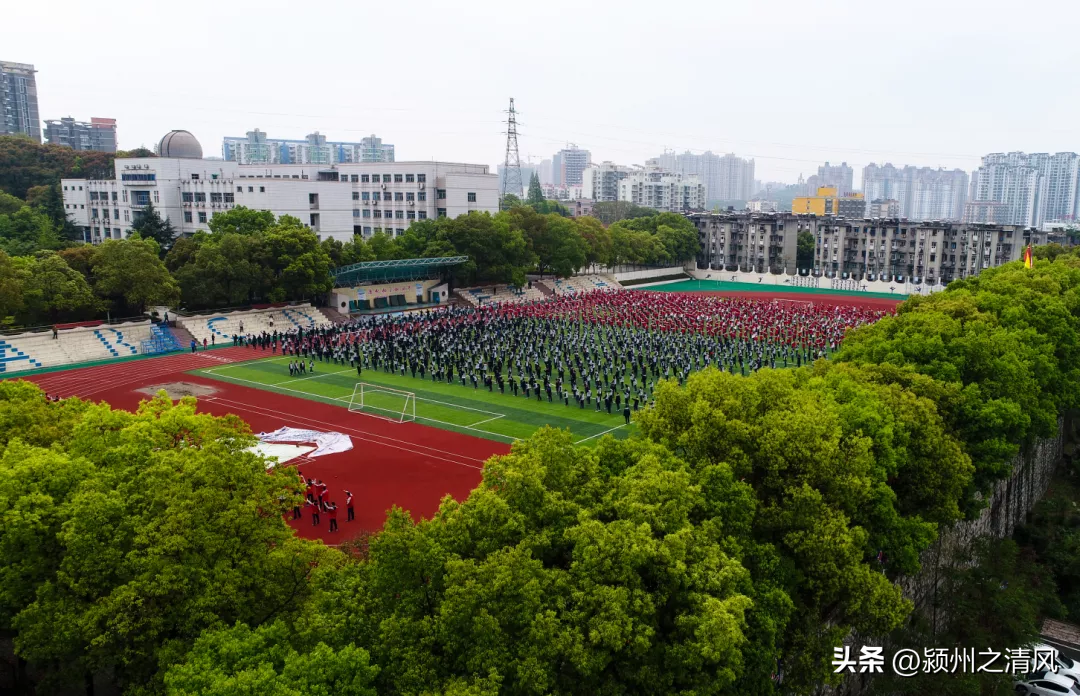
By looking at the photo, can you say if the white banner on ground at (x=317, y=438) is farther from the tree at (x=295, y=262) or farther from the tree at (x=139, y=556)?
the tree at (x=295, y=262)

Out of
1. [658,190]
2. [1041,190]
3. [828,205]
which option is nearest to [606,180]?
[658,190]

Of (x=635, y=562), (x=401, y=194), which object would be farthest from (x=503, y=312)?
(x=635, y=562)

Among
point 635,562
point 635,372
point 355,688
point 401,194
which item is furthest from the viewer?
point 401,194

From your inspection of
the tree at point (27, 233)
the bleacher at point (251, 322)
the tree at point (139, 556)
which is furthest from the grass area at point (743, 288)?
the tree at point (139, 556)

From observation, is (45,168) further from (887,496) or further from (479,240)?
(887,496)

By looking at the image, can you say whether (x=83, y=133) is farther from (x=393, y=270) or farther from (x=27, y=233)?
(x=393, y=270)
